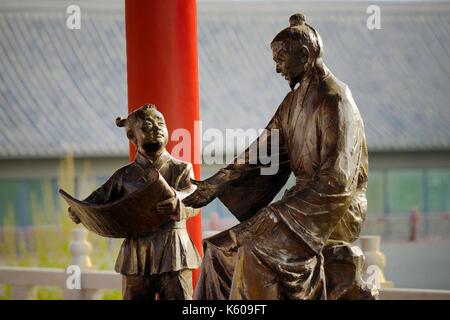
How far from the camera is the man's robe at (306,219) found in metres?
3.47

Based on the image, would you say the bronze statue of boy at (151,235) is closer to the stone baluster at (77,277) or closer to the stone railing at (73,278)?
the stone railing at (73,278)

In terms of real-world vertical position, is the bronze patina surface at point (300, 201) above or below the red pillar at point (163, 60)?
below

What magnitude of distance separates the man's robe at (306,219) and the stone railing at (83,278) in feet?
6.77

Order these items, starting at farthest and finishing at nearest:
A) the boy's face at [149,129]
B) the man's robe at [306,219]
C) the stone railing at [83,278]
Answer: the stone railing at [83,278] < the boy's face at [149,129] < the man's robe at [306,219]

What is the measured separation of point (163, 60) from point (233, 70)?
19.5 feet

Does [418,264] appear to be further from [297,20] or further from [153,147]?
[297,20]

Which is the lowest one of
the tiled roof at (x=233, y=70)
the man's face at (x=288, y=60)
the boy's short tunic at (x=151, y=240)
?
the boy's short tunic at (x=151, y=240)

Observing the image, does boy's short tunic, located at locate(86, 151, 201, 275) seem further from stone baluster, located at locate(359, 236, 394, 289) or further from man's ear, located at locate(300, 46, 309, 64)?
stone baluster, located at locate(359, 236, 394, 289)

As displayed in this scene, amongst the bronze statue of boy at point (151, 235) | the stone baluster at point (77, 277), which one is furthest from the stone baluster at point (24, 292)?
the bronze statue of boy at point (151, 235)

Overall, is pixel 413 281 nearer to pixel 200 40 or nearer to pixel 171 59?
pixel 200 40

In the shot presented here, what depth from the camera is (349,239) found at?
3.73 metres

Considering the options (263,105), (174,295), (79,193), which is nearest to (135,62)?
(174,295)

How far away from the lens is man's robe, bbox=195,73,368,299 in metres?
3.47
